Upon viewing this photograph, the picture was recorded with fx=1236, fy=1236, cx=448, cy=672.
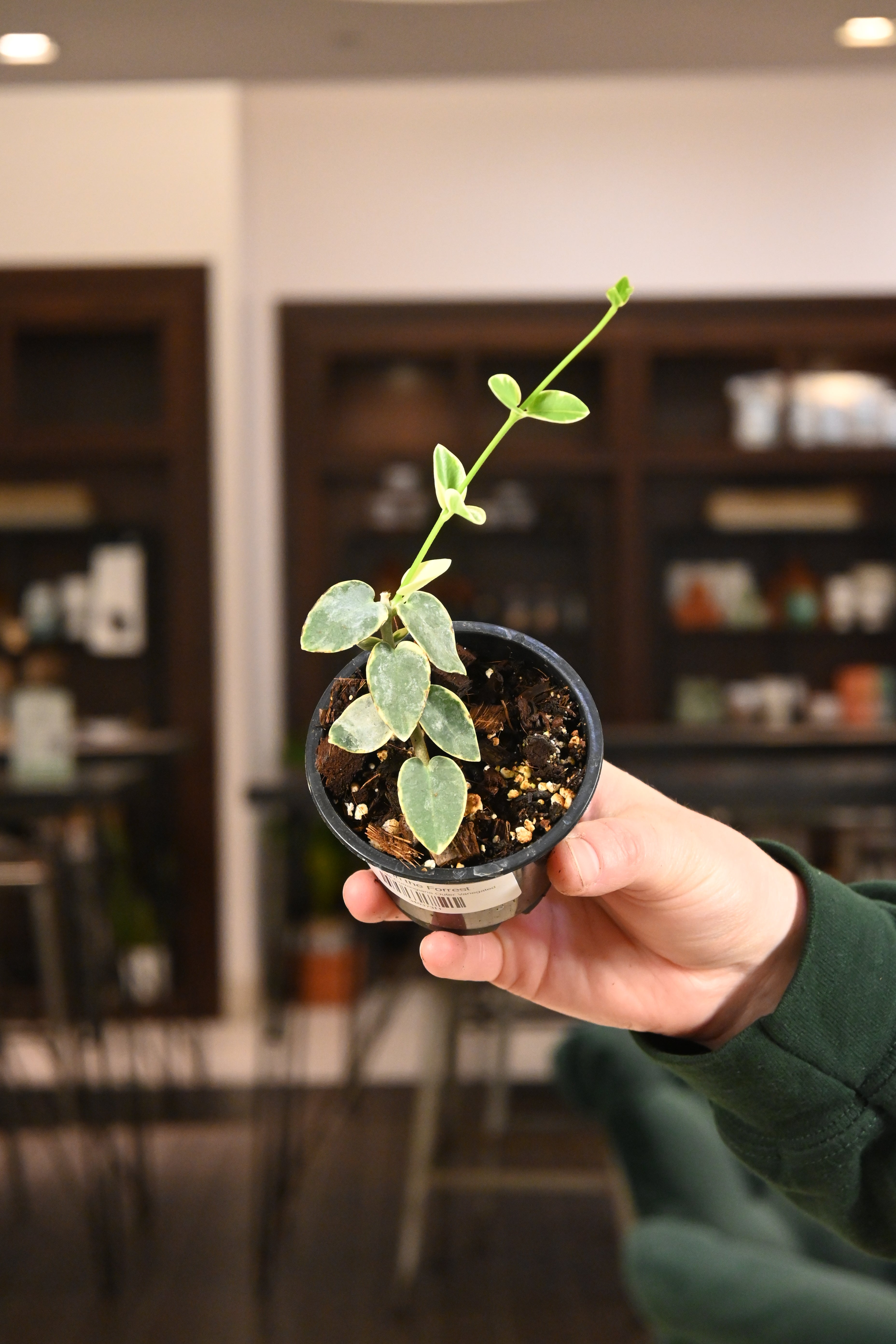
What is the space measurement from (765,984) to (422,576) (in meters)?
0.41

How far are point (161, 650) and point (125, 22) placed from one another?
3994mm

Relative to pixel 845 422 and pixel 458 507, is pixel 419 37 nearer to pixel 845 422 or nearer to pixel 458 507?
pixel 458 507

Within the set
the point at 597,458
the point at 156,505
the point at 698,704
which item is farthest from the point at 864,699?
the point at 156,505

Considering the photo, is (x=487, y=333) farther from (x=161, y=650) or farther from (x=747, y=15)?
(x=747, y=15)

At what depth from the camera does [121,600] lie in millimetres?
4637

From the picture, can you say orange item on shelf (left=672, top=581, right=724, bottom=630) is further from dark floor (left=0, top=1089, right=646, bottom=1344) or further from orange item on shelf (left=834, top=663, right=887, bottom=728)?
dark floor (left=0, top=1089, right=646, bottom=1344)

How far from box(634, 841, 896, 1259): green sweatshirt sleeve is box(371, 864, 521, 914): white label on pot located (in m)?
0.23

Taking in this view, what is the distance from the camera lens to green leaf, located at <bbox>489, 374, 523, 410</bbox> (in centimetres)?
61

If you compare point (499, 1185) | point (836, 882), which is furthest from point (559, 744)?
point (499, 1185)

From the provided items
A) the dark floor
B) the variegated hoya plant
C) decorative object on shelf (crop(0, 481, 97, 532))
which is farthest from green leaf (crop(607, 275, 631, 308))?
decorative object on shelf (crop(0, 481, 97, 532))

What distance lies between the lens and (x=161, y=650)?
4723 millimetres

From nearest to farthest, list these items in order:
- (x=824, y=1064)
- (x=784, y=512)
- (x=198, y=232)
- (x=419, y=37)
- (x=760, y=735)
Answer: (x=824, y=1064) → (x=419, y=37) → (x=198, y=232) → (x=760, y=735) → (x=784, y=512)

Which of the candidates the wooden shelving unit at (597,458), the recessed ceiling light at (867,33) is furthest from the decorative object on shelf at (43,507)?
the recessed ceiling light at (867,33)

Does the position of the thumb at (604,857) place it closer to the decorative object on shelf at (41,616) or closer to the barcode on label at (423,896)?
the barcode on label at (423,896)
